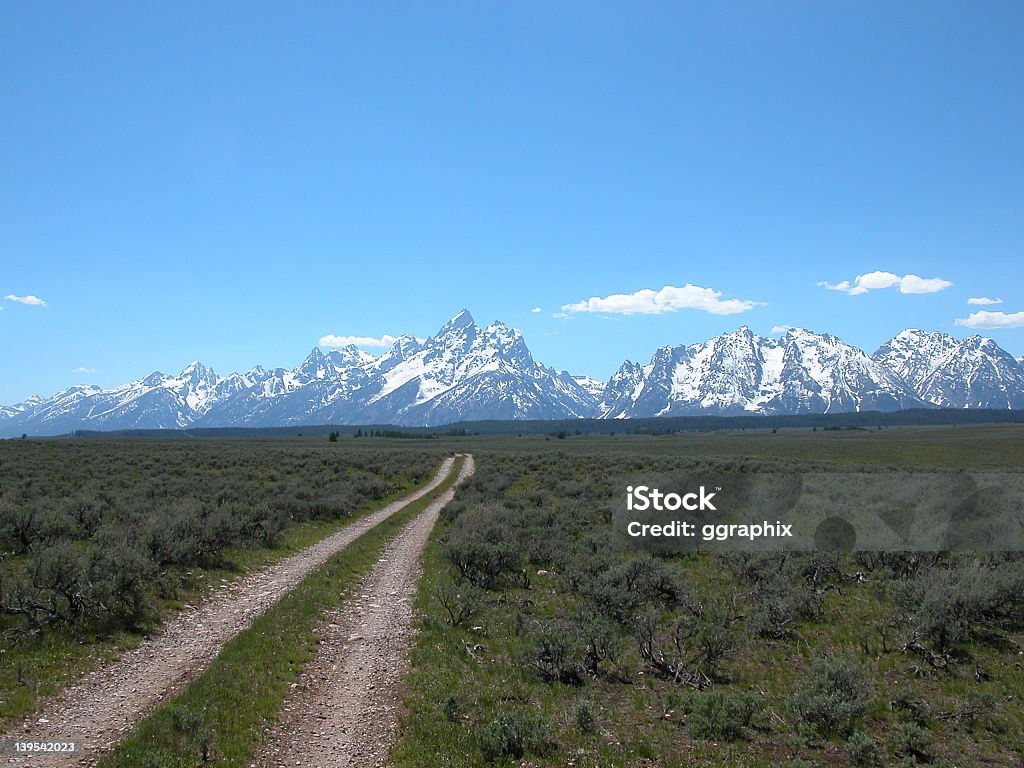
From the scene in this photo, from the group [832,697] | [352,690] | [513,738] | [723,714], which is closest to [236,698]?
[352,690]

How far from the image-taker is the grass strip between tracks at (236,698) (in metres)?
7.98

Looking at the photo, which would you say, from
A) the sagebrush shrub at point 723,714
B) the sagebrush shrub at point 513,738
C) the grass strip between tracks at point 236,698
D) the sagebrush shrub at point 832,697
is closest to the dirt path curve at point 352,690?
the grass strip between tracks at point 236,698

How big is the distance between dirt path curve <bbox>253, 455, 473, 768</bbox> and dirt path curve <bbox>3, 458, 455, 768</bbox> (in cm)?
198

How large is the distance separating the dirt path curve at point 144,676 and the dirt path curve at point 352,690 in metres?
1.98

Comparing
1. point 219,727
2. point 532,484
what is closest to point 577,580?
point 219,727

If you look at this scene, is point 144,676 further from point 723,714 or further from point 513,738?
point 723,714

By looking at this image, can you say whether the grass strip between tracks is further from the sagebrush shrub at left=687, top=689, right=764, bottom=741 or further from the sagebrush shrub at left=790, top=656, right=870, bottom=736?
the sagebrush shrub at left=790, top=656, right=870, bottom=736

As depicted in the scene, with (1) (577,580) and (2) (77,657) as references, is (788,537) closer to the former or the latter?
(1) (577,580)

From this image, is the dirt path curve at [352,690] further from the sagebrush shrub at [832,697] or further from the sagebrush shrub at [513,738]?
the sagebrush shrub at [832,697]

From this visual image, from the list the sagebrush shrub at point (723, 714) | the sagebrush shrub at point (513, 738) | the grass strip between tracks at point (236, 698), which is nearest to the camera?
the grass strip between tracks at point (236, 698)

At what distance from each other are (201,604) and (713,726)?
11.8 metres

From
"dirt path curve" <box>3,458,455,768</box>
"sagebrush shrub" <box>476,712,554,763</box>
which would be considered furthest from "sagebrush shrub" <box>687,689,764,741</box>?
"dirt path curve" <box>3,458,455,768</box>

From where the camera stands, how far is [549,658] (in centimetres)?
1162

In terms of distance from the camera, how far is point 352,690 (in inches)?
418
